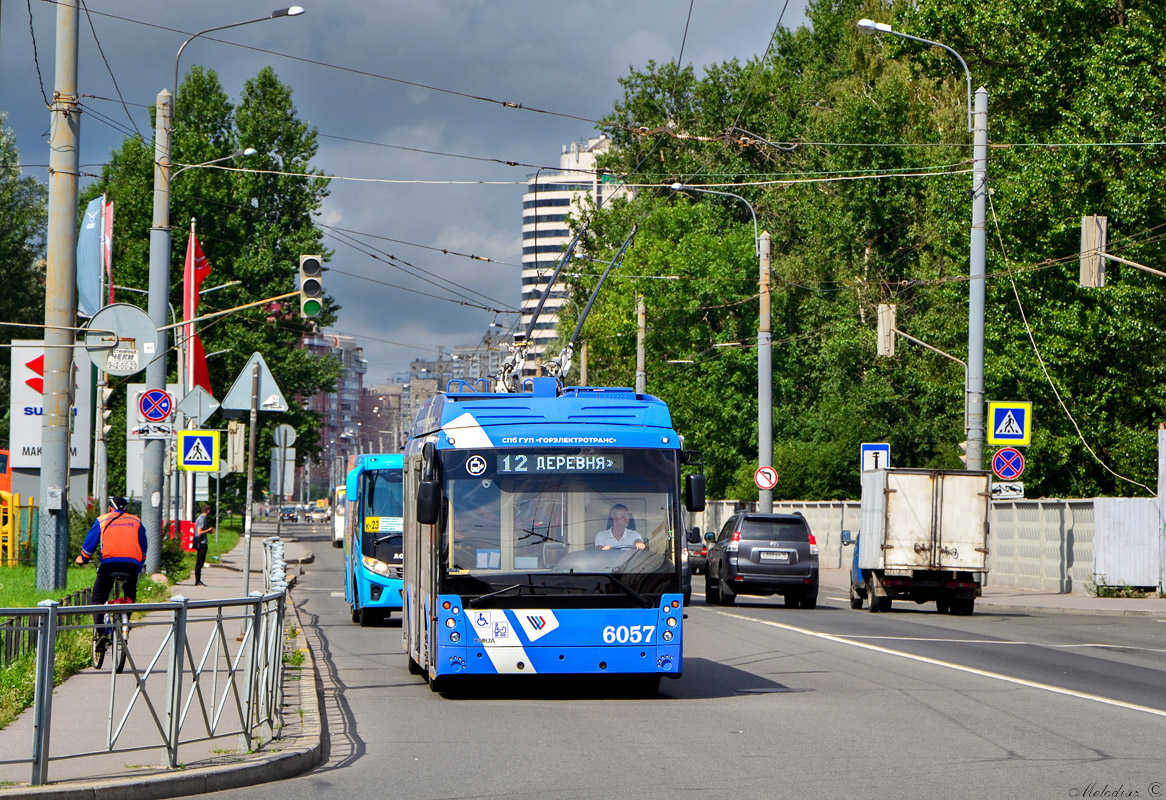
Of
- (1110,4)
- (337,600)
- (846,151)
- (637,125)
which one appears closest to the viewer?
(337,600)

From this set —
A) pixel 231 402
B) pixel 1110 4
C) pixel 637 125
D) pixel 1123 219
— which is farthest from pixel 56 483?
pixel 637 125

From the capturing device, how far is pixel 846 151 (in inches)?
2140

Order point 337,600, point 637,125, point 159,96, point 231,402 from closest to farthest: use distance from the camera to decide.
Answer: point 231,402 → point 159,96 → point 337,600 → point 637,125

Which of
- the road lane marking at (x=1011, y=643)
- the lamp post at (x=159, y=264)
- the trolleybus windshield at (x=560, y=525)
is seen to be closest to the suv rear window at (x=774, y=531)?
the road lane marking at (x=1011, y=643)

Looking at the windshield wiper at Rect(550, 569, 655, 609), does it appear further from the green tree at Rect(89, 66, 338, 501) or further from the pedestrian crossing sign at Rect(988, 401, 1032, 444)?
the green tree at Rect(89, 66, 338, 501)

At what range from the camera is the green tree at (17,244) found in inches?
2859

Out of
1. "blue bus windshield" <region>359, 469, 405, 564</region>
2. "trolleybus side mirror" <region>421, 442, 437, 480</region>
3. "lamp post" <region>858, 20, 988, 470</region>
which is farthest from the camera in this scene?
"lamp post" <region>858, 20, 988, 470</region>

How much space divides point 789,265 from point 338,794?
5145cm

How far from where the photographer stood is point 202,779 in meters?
8.09

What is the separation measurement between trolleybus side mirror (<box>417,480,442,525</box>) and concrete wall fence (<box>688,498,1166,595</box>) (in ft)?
64.2

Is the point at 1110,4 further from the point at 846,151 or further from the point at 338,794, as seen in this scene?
the point at 338,794

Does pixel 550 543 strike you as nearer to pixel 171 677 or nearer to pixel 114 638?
pixel 171 677
